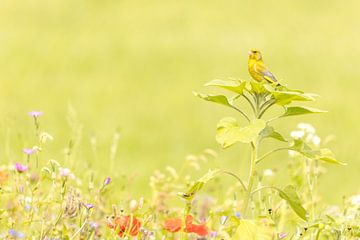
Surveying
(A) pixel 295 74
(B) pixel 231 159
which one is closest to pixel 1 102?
(B) pixel 231 159

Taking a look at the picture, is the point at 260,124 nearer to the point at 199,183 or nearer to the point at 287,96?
the point at 287,96

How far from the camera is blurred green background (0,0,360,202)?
7.92m

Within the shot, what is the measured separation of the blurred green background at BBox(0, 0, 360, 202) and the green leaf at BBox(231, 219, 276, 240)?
4.23m

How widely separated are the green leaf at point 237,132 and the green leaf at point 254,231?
274 millimetres

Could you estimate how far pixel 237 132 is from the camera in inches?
102

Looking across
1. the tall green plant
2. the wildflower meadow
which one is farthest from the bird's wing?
the wildflower meadow

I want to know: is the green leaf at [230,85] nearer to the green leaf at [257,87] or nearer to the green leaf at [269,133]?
the green leaf at [257,87]

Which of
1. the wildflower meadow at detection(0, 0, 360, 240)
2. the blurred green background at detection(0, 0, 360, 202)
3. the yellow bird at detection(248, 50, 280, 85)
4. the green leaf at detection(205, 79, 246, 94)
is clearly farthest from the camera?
the blurred green background at detection(0, 0, 360, 202)

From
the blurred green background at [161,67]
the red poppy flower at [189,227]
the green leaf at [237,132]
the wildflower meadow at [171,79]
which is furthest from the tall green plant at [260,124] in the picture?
the blurred green background at [161,67]

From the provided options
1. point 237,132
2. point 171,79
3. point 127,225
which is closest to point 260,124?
point 237,132

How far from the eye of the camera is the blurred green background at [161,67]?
792cm

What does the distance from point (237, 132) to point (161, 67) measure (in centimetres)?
735

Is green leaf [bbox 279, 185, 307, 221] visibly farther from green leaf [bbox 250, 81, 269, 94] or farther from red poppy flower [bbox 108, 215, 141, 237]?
red poppy flower [bbox 108, 215, 141, 237]

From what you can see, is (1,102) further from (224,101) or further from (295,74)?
(224,101)
